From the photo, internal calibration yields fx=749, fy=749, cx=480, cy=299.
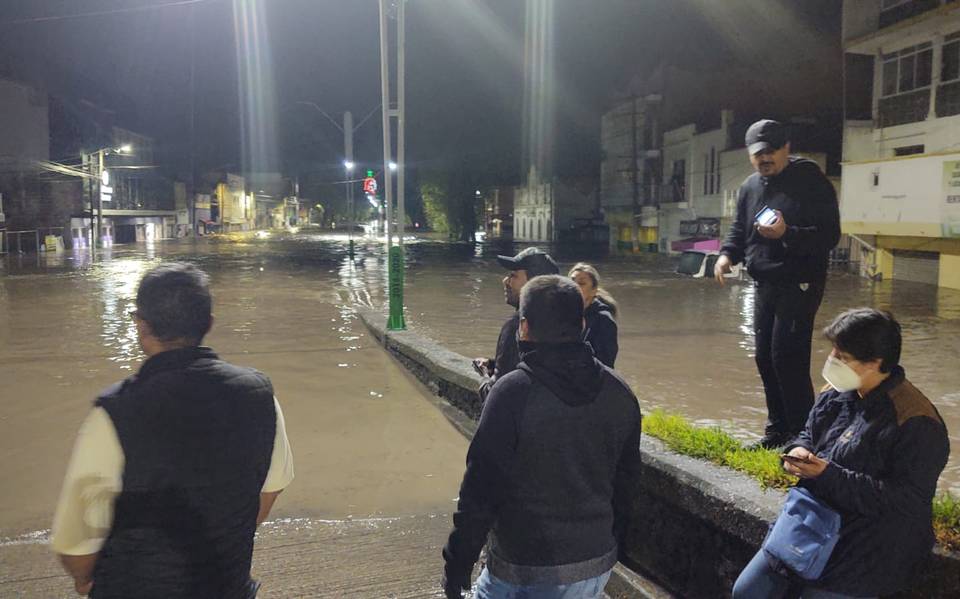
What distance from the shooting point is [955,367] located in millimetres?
9984

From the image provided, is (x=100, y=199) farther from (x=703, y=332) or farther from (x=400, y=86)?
(x=703, y=332)

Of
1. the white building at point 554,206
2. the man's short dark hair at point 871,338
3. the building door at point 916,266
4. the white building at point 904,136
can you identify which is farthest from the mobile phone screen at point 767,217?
the white building at point 554,206

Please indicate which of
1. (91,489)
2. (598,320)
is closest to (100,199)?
(598,320)

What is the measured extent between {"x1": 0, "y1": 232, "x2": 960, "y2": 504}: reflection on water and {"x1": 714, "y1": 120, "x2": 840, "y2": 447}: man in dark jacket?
7.59 feet

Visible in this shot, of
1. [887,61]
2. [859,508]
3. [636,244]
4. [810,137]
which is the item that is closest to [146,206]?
[636,244]

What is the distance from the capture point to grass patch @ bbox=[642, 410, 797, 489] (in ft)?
11.3

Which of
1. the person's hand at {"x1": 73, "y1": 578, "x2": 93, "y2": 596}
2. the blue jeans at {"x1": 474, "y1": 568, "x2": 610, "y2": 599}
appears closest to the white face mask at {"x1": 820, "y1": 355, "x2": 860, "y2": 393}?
the blue jeans at {"x1": 474, "y1": 568, "x2": 610, "y2": 599}

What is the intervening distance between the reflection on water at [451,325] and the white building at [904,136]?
4.82ft

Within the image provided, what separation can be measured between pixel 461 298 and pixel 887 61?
1840 cm

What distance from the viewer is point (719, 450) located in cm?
386

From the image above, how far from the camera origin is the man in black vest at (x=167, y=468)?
1.96m

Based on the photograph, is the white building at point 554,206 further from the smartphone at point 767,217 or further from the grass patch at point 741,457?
the smartphone at point 767,217

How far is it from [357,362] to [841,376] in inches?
317

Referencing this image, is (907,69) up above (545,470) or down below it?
above
